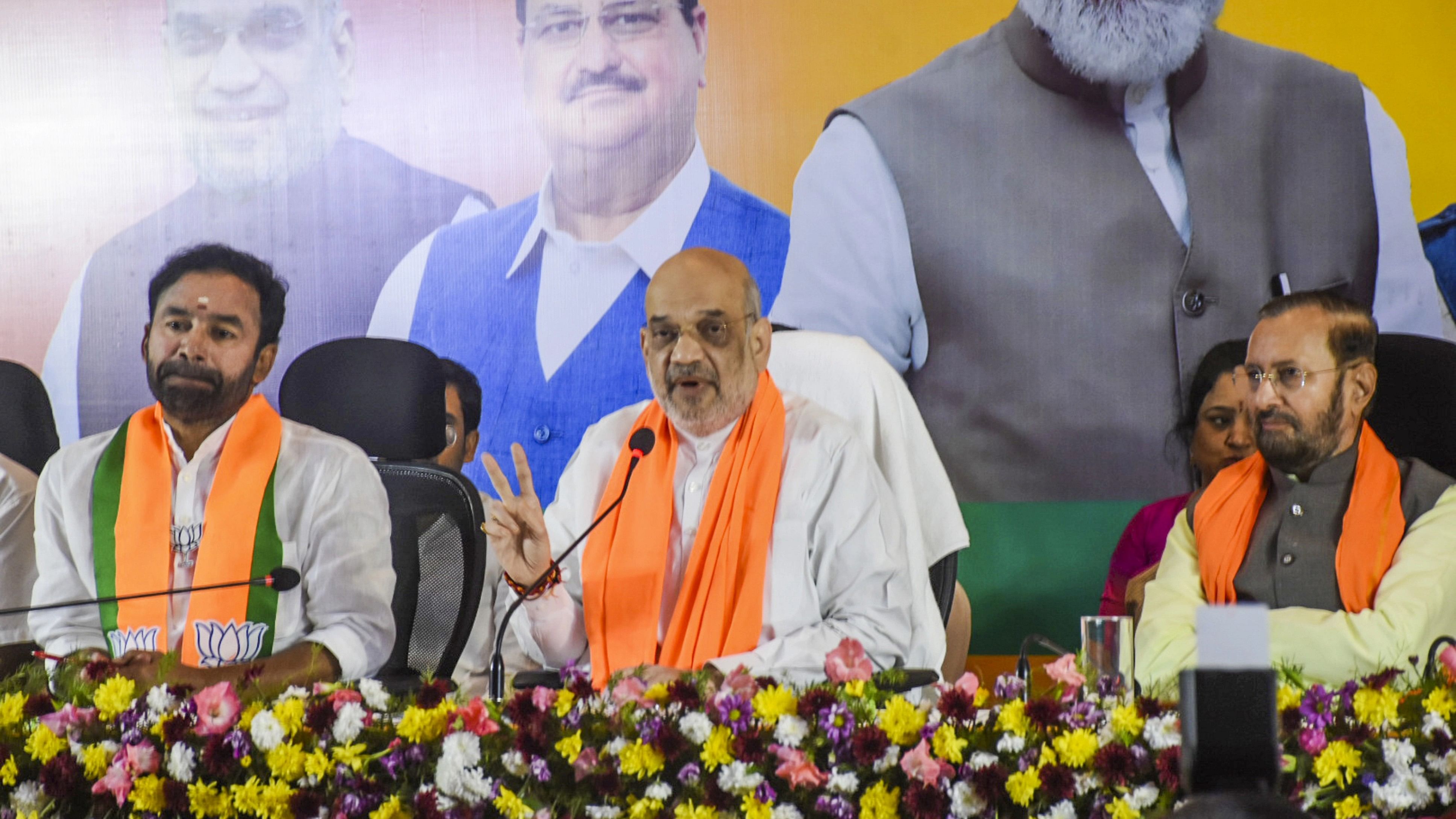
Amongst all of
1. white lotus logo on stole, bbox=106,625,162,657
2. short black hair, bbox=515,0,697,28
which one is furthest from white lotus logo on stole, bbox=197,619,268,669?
short black hair, bbox=515,0,697,28

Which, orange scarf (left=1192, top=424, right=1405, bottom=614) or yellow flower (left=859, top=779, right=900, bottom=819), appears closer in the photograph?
yellow flower (left=859, top=779, right=900, bottom=819)

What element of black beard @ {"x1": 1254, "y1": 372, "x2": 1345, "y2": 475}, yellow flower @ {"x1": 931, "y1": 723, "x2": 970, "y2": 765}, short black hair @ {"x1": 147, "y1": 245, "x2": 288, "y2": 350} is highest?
short black hair @ {"x1": 147, "y1": 245, "x2": 288, "y2": 350}

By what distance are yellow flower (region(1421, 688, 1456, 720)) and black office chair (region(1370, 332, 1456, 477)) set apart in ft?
5.25

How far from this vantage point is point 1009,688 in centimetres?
243

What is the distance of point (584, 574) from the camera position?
3.63 meters

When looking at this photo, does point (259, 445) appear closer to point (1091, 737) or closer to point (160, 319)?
point (160, 319)

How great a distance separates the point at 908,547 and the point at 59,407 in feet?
8.66

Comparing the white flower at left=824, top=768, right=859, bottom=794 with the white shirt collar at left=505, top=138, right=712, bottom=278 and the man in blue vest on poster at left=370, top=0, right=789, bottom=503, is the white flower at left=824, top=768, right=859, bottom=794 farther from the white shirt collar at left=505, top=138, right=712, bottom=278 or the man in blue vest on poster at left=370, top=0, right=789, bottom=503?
the white shirt collar at left=505, top=138, right=712, bottom=278

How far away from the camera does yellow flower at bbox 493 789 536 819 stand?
2221 millimetres

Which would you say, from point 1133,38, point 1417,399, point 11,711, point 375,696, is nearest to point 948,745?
point 375,696

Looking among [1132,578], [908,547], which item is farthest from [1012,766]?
[1132,578]

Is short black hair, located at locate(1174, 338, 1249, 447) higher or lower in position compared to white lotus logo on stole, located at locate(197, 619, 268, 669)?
higher

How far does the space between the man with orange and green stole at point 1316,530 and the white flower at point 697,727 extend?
55.1 inches

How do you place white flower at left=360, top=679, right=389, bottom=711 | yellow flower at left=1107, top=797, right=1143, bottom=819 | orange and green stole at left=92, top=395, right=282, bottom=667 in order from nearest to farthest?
yellow flower at left=1107, top=797, right=1143, bottom=819
white flower at left=360, top=679, right=389, bottom=711
orange and green stole at left=92, top=395, right=282, bottom=667
